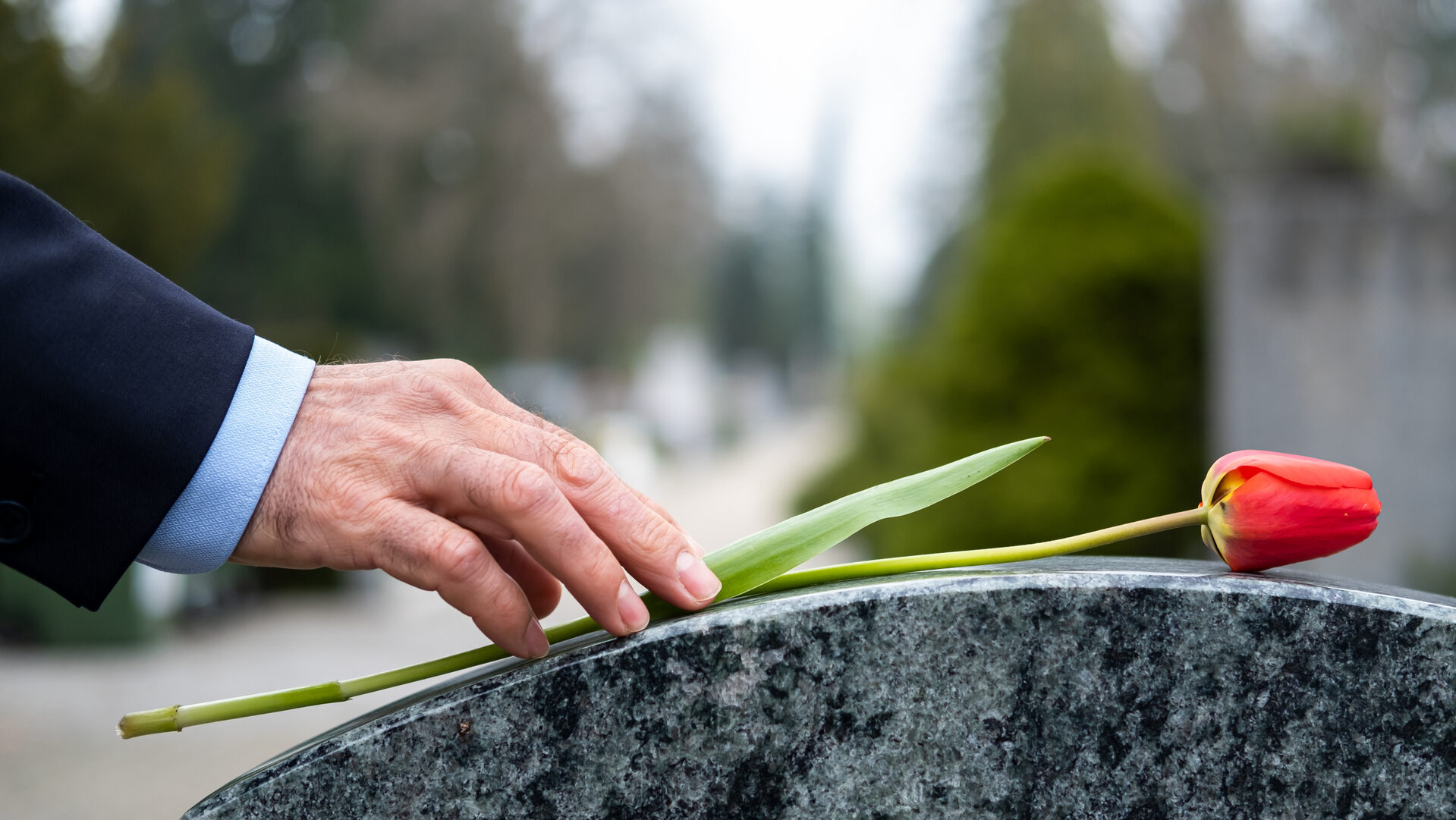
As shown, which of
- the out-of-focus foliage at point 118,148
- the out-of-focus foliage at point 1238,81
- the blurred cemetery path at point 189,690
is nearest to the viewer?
the blurred cemetery path at point 189,690

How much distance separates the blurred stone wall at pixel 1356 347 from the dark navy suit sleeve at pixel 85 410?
556 centimetres

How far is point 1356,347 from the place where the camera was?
5.57 meters

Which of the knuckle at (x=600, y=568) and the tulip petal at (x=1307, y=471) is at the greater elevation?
the knuckle at (x=600, y=568)

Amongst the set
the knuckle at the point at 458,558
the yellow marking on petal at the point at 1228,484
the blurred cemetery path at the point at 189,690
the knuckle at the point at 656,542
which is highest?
the knuckle at the point at 458,558

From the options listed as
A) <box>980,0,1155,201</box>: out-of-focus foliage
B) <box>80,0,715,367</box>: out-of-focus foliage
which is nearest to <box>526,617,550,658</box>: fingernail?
<box>80,0,715,367</box>: out-of-focus foliage

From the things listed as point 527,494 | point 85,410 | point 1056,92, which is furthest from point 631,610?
point 1056,92

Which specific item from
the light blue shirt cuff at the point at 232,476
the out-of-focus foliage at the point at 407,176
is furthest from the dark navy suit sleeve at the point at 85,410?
the out-of-focus foliage at the point at 407,176

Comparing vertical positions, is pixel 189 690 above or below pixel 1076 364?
below

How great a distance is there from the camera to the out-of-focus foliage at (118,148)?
9.16 m

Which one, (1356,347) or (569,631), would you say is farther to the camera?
(1356,347)

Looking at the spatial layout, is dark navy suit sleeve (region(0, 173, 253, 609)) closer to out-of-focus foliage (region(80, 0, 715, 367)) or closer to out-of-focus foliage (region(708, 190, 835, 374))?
out-of-focus foliage (region(80, 0, 715, 367))

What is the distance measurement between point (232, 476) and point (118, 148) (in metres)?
11.0

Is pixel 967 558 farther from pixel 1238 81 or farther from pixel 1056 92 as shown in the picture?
pixel 1238 81

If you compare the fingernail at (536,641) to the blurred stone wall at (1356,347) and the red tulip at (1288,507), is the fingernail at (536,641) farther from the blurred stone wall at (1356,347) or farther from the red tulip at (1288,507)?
the blurred stone wall at (1356,347)
